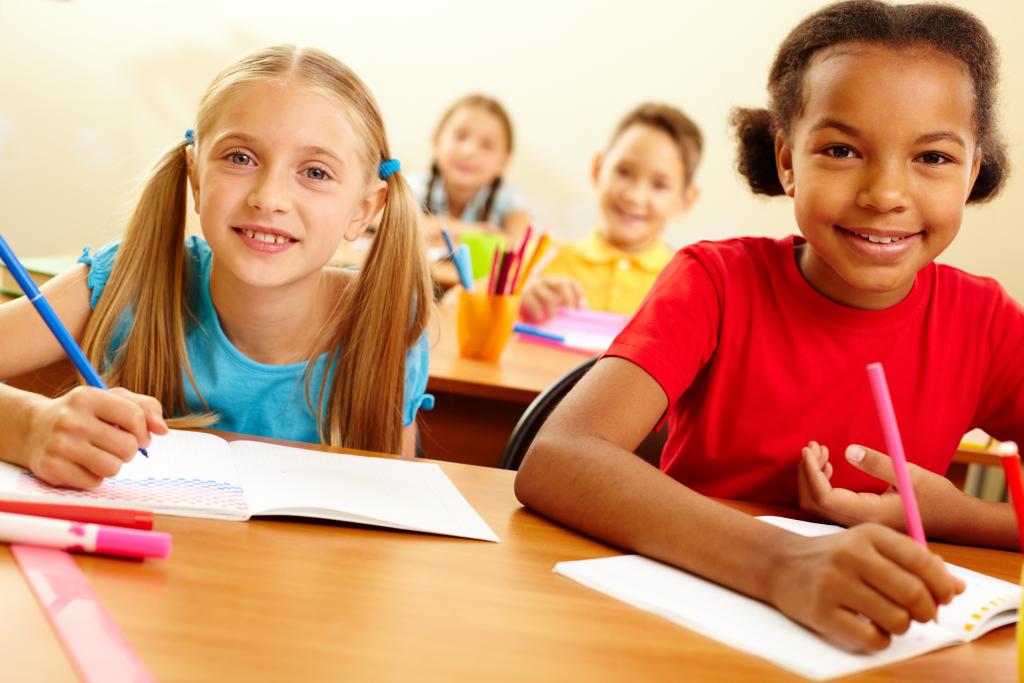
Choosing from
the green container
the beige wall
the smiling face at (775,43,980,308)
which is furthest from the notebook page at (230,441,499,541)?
the beige wall

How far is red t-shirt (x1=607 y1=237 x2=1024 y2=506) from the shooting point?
1212mm

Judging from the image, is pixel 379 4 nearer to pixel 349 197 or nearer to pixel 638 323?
pixel 349 197

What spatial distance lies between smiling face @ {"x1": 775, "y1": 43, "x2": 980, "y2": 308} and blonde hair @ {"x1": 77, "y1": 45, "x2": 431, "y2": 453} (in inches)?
21.0

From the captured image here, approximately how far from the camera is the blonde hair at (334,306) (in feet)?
4.29

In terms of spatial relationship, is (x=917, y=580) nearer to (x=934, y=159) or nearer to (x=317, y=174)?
(x=934, y=159)

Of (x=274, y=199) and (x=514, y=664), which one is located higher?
(x=274, y=199)

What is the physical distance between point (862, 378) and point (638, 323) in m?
0.27

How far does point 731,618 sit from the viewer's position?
734 mm

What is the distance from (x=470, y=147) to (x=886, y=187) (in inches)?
141

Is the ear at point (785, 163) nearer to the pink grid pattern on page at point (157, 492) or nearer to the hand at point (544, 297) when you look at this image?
the pink grid pattern on page at point (157, 492)

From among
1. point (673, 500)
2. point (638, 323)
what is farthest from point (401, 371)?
point (673, 500)

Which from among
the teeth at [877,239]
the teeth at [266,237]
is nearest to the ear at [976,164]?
the teeth at [877,239]

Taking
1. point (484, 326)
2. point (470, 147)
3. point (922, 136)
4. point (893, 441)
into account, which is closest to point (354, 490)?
point (893, 441)

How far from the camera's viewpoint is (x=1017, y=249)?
171 inches
